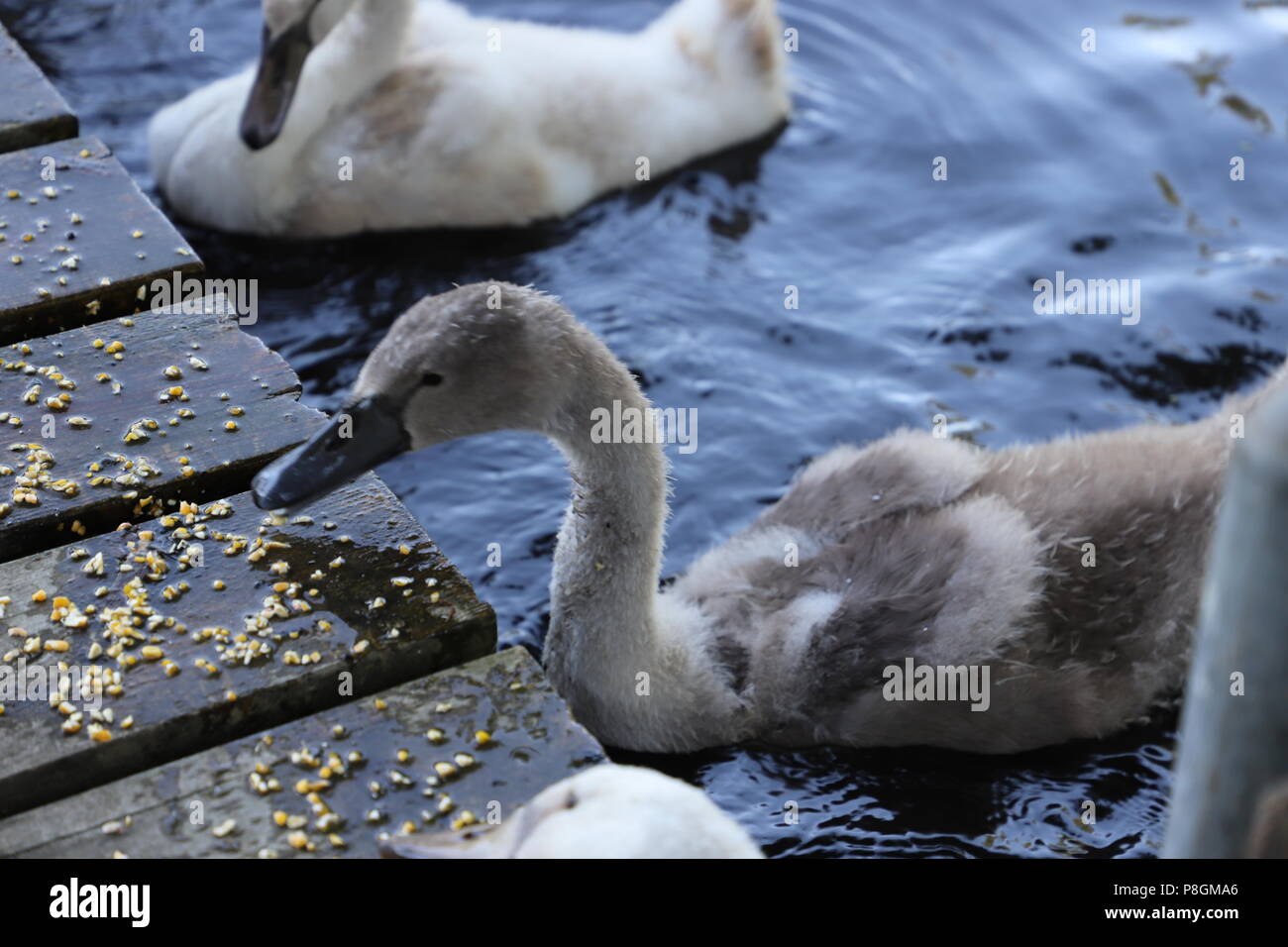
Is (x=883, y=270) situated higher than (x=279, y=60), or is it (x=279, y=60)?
(x=279, y=60)

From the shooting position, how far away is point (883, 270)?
6883 millimetres

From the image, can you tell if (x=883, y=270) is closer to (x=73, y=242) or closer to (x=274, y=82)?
(x=274, y=82)

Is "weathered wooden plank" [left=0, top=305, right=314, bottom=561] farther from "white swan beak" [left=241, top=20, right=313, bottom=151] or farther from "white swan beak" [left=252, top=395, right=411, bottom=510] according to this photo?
"white swan beak" [left=241, top=20, right=313, bottom=151]

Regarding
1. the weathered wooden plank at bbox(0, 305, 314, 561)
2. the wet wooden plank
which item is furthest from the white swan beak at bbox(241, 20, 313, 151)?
the wet wooden plank

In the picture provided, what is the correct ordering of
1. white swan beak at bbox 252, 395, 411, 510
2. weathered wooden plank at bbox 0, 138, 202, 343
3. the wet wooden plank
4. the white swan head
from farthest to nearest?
the white swan head
weathered wooden plank at bbox 0, 138, 202, 343
white swan beak at bbox 252, 395, 411, 510
the wet wooden plank

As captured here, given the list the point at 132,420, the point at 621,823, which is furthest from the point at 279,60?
the point at 621,823

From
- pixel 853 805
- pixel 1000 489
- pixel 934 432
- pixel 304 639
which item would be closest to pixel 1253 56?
pixel 934 432

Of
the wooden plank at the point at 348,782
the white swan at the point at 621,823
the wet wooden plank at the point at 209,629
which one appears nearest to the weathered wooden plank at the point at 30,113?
the wet wooden plank at the point at 209,629

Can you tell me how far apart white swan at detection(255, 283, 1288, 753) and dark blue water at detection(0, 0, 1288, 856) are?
0.16 m

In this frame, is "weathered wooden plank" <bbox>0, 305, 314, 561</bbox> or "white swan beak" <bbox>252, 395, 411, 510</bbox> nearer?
"white swan beak" <bbox>252, 395, 411, 510</bbox>

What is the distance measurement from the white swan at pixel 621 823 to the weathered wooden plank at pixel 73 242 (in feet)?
7.86

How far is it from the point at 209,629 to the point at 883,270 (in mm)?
4052

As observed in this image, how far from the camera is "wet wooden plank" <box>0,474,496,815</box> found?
3295mm

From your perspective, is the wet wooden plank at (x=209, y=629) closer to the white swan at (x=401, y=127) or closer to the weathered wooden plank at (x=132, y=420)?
the weathered wooden plank at (x=132, y=420)
